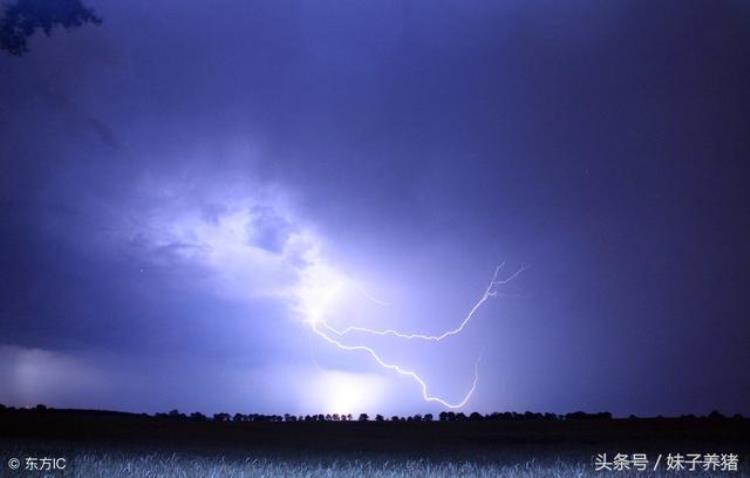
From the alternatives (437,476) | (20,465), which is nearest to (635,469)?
(437,476)

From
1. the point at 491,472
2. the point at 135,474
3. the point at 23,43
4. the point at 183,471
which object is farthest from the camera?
the point at 23,43

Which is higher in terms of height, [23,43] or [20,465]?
[23,43]

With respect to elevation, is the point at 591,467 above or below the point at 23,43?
below

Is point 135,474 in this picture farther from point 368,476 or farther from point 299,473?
A: point 368,476

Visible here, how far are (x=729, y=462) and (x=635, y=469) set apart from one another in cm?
148

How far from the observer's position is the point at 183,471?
7973 mm

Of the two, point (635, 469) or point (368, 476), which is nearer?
point (368, 476)

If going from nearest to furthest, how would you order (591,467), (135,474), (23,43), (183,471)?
(135,474) → (183,471) → (591,467) → (23,43)

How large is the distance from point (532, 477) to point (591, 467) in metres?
2.02

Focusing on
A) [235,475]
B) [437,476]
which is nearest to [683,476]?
[437,476]

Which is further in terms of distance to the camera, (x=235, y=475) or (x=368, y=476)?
(x=368, y=476)

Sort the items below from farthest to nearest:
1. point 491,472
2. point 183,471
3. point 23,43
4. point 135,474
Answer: point 23,43 < point 491,472 < point 183,471 < point 135,474

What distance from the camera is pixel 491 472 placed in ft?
29.6

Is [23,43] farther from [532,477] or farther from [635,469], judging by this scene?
[635,469]
